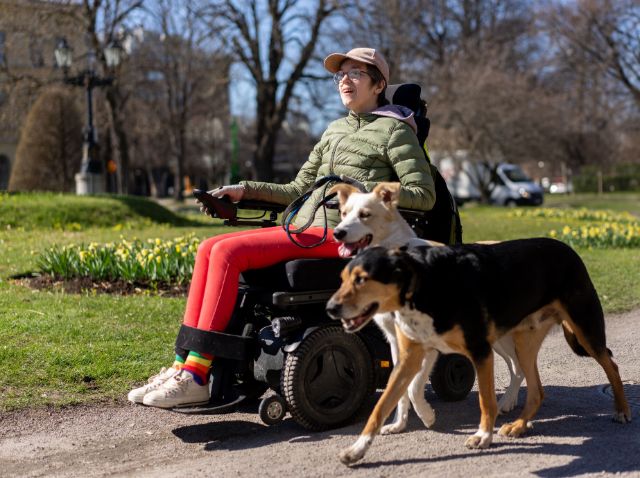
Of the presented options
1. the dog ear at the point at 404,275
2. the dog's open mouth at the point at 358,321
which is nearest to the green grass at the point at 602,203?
the dog ear at the point at 404,275

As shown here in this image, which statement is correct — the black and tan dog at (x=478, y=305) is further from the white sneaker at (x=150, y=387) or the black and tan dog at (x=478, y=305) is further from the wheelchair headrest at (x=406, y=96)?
the wheelchair headrest at (x=406, y=96)

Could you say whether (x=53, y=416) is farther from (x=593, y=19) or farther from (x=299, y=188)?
(x=593, y=19)

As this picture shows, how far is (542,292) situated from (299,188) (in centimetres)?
177

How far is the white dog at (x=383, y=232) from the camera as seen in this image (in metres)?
4.15

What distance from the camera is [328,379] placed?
4.53 m

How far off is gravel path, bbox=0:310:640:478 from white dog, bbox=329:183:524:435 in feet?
0.49

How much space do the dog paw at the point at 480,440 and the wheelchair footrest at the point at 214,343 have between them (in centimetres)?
130

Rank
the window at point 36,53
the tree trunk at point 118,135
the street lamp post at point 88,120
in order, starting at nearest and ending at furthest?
the street lamp post at point 88,120
the window at point 36,53
the tree trunk at point 118,135

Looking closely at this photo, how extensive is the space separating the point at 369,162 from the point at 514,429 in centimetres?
178

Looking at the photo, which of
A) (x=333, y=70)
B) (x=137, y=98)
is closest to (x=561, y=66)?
(x=137, y=98)

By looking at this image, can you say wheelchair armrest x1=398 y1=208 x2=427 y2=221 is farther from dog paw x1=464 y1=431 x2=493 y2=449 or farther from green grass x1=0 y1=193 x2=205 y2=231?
green grass x1=0 y1=193 x2=205 y2=231

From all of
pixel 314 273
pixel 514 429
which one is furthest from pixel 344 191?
pixel 514 429

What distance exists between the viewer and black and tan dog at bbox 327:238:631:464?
12.4ft

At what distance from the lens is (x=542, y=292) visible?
444 centimetres
